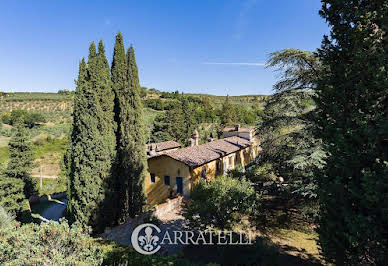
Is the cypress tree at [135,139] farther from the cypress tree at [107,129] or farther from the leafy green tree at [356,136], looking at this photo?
the leafy green tree at [356,136]

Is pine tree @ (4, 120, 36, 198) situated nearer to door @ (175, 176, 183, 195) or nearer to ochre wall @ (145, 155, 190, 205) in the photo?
ochre wall @ (145, 155, 190, 205)

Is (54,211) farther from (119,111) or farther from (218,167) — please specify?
(218,167)

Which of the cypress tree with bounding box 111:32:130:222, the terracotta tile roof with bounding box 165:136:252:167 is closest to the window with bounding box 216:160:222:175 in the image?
the terracotta tile roof with bounding box 165:136:252:167

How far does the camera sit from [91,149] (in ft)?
37.3

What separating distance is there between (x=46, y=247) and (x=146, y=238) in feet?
20.4

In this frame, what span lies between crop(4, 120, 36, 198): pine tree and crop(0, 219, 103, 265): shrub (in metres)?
15.6

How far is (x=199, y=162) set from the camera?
17.4 m

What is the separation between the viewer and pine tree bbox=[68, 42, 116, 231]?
1122cm

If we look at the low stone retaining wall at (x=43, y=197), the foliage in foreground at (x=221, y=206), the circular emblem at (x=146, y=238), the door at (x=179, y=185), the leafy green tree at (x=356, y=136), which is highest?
the leafy green tree at (x=356, y=136)

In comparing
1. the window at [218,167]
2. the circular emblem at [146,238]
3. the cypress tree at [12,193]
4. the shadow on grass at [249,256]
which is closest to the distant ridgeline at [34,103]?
the cypress tree at [12,193]

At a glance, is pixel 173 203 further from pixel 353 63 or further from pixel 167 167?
pixel 353 63

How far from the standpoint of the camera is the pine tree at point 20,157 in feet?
55.6

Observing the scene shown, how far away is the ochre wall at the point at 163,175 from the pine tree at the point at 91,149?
19.7 feet

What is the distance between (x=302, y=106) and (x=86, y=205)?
13046 mm
